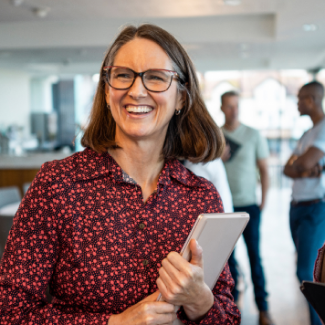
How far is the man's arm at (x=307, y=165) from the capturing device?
2.87m

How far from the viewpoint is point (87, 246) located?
→ 3.63 feet

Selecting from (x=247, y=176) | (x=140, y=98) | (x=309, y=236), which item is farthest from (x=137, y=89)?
(x=247, y=176)

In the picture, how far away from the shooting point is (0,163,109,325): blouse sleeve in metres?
1.04

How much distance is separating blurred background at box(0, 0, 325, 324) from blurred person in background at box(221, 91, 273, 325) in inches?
12.4

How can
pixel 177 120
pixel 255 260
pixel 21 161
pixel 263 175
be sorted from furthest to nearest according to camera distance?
pixel 21 161 → pixel 263 175 → pixel 255 260 → pixel 177 120

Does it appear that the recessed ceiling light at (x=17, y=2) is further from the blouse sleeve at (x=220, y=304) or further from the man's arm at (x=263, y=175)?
the blouse sleeve at (x=220, y=304)

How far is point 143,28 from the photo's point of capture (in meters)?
1.22

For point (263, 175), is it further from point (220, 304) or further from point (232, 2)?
point (220, 304)

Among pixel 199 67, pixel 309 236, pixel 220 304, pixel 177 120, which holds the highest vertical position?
pixel 199 67

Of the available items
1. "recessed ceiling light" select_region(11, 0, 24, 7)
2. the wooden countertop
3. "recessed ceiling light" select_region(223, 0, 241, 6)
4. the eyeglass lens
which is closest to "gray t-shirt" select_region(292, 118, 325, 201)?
the eyeglass lens

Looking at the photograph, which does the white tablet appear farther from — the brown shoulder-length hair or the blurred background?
the blurred background

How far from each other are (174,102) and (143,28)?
236 millimetres

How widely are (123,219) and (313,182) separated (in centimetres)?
208

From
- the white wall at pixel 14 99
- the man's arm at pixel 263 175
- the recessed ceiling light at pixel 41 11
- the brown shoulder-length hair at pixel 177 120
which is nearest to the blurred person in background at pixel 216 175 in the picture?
the brown shoulder-length hair at pixel 177 120
